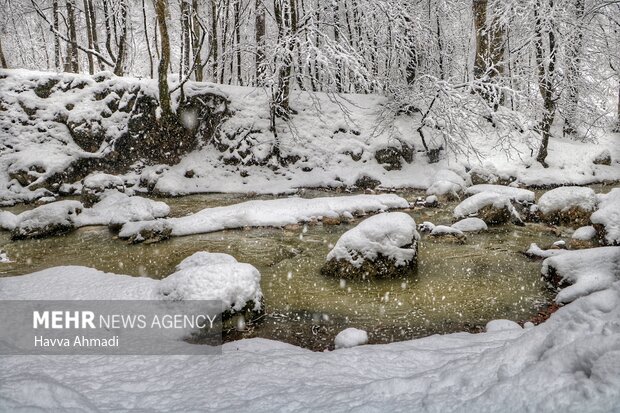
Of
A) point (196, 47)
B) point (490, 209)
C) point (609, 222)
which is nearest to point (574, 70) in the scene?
point (490, 209)

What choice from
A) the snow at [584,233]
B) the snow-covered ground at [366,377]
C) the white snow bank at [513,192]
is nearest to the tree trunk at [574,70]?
the white snow bank at [513,192]

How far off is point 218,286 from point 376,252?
2.38m

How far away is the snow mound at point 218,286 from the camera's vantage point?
435 cm

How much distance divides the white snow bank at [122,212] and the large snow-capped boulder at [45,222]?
293mm

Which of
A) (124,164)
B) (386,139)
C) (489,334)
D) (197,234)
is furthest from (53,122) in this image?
(489,334)

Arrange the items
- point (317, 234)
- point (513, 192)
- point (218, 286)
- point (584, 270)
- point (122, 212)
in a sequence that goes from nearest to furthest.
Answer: point (218, 286), point (584, 270), point (317, 234), point (122, 212), point (513, 192)

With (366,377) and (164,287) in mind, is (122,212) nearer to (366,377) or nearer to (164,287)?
(164,287)

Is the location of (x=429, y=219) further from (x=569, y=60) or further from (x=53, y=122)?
(x=53, y=122)

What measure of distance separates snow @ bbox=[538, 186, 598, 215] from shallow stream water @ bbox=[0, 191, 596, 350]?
2.08ft

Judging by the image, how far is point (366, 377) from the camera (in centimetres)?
271

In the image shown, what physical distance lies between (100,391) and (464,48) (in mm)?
21207

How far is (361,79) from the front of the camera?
30.6ft

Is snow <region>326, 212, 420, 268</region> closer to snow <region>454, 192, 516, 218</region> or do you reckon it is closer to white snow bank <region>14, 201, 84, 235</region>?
snow <region>454, 192, 516, 218</region>

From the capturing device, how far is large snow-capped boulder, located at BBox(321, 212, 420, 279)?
5551 millimetres
